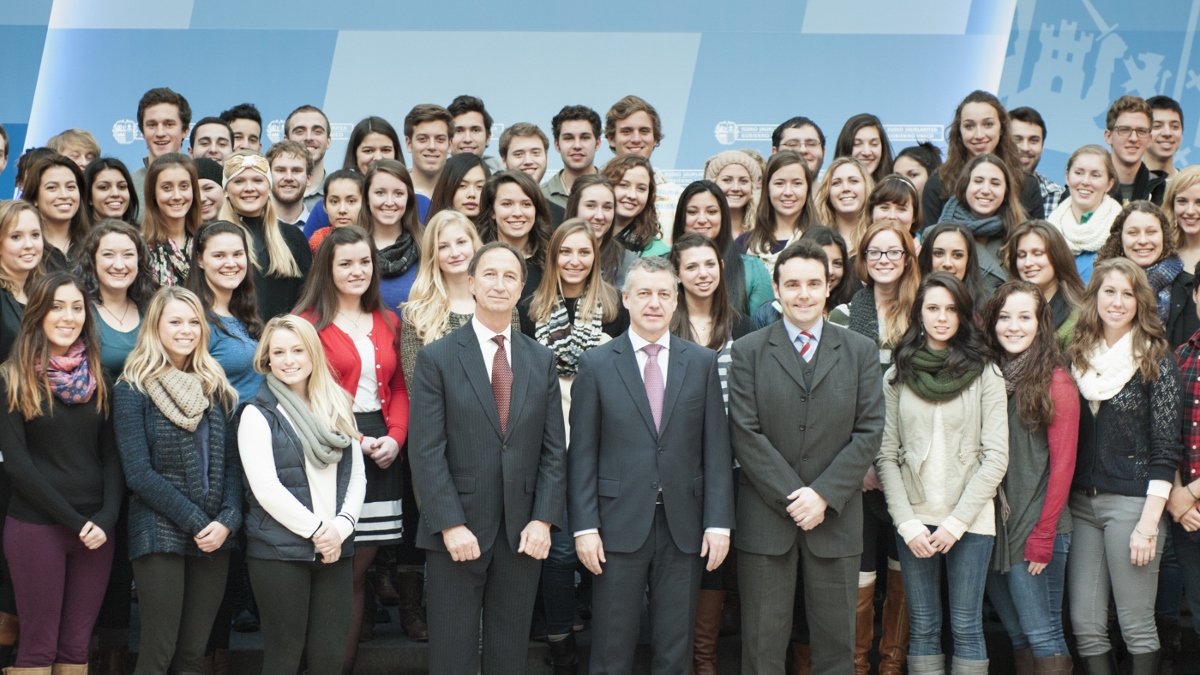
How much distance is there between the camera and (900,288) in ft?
15.4

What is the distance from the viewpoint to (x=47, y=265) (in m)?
4.65

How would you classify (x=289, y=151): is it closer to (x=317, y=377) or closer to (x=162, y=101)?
(x=162, y=101)

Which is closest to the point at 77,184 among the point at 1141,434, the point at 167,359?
the point at 167,359

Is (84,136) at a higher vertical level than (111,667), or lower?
higher

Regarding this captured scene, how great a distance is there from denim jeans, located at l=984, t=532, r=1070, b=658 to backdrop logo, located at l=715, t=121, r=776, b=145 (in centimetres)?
398

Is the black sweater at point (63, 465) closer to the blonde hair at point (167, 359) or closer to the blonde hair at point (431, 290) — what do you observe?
the blonde hair at point (167, 359)

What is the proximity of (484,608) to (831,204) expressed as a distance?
276 centimetres

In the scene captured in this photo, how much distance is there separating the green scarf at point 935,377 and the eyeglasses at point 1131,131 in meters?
2.68

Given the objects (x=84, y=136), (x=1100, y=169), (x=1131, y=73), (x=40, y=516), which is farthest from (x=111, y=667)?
(x=1131, y=73)

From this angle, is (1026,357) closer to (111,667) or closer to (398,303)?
(398,303)

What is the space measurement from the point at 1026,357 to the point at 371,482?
253 cm

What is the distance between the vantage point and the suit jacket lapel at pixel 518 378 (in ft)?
13.1

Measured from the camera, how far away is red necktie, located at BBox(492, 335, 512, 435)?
4024 millimetres

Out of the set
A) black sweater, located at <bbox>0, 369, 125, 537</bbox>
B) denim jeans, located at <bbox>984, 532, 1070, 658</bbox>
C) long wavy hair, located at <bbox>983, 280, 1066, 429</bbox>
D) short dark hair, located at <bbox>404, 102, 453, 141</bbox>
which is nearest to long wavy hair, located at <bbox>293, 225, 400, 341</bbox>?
black sweater, located at <bbox>0, 369, 125, 537</bbox>
